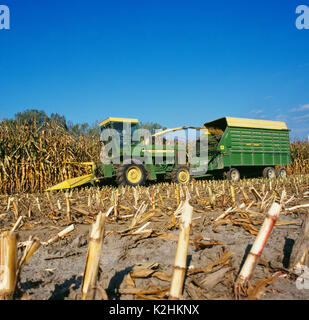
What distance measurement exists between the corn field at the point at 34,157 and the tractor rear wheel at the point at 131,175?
2.48 m

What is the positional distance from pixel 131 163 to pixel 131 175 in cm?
45

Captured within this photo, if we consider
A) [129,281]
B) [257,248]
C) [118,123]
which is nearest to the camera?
[257,248]

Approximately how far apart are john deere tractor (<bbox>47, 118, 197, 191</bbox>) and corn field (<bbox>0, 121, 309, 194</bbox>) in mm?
1428

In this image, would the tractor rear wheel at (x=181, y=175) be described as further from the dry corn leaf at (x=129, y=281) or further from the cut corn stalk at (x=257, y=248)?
the cut corn stalk at (x=257, y=248)

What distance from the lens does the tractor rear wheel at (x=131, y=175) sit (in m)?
8.98

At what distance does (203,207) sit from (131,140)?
6.08 metres

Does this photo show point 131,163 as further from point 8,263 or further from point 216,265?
point 8,263

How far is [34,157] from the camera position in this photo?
9.53 metres

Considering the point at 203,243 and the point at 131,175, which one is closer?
the point at 203,243

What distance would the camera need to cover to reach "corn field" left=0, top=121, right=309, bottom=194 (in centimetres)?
915

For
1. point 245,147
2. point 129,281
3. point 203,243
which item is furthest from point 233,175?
point 129,281

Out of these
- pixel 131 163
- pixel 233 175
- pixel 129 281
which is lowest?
pixel 129 281

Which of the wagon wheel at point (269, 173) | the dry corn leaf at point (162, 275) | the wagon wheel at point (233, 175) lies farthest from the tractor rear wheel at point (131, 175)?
the wagon wheel at point (269, 173)
